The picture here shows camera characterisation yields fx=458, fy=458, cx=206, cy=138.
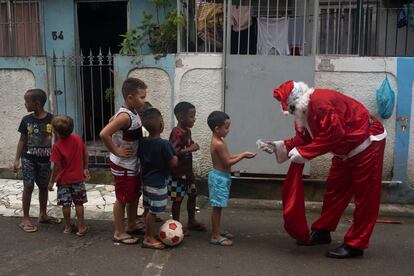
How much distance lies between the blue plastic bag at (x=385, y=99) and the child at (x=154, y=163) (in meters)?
2.85

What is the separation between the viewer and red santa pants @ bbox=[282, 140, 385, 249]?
3.83 metres

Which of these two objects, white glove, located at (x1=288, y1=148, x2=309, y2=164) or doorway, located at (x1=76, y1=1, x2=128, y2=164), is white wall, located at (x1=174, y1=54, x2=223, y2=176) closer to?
doorway, located at (x1=76, y1=1, x2=128, y2=164)

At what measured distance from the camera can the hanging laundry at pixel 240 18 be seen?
5930 millimetres

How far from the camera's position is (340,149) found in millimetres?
3826

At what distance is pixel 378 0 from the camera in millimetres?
6539

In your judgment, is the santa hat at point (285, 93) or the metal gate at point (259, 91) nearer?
the santa hat at point (285, 93)

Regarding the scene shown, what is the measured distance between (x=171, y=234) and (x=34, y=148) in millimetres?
1728

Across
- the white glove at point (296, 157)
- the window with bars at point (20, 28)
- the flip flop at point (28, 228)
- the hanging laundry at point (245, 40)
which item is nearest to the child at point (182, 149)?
the white glove at point (296, 157)

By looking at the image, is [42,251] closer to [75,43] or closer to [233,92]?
[233,92]

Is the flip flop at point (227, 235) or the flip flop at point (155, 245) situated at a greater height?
the flip flop at point (155, 245)

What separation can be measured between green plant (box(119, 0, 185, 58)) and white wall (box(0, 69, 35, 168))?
143 centimetres

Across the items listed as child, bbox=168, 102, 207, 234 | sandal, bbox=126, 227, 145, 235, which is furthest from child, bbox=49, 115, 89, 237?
child, bbox=168, 102, 207, 234

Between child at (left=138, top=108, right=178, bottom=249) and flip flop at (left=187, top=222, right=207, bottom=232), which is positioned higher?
child at (left=138, top=108, right=178, bottom=249)

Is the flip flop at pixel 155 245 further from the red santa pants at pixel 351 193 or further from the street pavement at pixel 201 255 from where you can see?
the red santa pants at pixel 351 193
